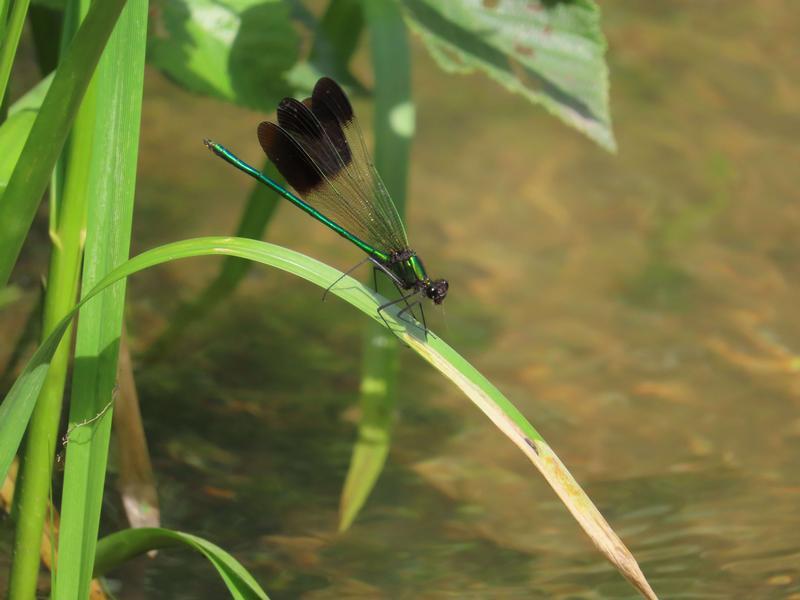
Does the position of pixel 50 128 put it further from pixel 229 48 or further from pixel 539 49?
pixel 539 49

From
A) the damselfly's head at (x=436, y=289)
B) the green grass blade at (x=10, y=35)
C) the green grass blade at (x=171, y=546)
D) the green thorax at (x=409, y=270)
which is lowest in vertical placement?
the green grass blade at (x=171, y=546)

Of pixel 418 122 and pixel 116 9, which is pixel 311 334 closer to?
pixel 418 122

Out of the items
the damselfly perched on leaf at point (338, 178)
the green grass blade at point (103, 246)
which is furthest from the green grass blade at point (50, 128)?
the damselfly perched on leaf at point (338, 178)

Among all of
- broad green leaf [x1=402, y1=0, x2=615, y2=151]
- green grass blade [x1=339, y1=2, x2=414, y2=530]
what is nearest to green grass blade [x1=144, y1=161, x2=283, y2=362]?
green grass blade [x1=339, y1=2, x2=414, y2=530]

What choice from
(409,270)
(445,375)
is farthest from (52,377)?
(409,270)

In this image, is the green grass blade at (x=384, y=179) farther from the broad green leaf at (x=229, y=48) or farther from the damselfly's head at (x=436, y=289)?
the broad green leaf at (x=229, y=48)

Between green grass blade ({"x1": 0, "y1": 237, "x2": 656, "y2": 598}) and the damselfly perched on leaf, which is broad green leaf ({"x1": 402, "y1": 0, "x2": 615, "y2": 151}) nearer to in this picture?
the damselfly perched on leaf
